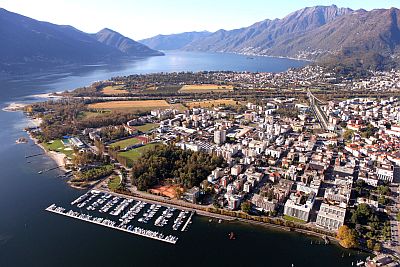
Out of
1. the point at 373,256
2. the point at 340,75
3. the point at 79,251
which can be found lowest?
the point at 79,251

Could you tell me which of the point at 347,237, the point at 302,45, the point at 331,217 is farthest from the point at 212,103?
the point at 302,45

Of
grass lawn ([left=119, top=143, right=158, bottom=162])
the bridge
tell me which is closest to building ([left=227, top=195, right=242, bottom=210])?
grass lawn ([left=119, top=143, right=158, bottom=162])

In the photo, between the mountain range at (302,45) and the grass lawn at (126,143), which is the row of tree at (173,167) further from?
the mountain range at (302,45)

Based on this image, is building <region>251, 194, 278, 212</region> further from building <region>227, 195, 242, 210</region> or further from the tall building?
the tall building

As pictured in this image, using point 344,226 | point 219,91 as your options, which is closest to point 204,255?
point 344,226

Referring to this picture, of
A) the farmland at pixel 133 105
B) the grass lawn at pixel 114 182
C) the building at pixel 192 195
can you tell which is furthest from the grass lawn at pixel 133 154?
the farmland at pixel 133 105

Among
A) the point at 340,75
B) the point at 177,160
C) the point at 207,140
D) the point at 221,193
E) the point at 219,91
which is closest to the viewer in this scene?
the point at 221,193

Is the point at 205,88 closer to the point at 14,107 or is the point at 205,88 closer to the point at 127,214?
the point at 14,107

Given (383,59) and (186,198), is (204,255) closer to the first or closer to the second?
(186,198)
